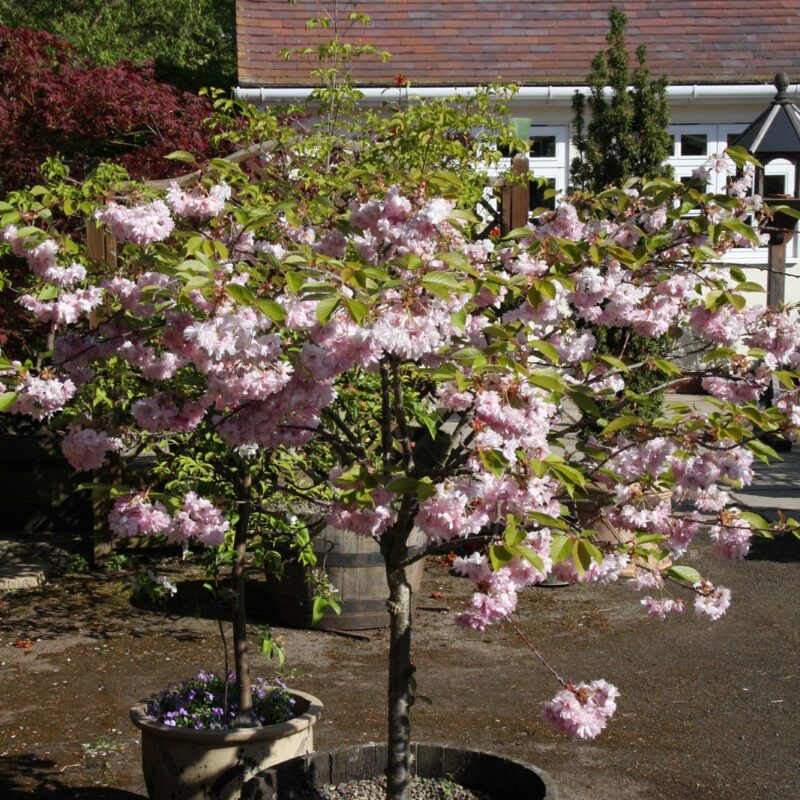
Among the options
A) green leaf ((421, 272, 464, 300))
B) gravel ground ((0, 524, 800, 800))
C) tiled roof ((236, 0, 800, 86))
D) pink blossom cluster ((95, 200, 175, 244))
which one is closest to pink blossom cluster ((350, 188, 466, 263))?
green leaf ((421, 272, 464, 300))

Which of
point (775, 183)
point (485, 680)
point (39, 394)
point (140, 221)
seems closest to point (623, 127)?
→ point (775, 183)

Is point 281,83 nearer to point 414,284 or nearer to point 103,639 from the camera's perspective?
point 103,639

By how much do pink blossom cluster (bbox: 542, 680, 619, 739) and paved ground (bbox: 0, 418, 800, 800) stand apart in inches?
55.8

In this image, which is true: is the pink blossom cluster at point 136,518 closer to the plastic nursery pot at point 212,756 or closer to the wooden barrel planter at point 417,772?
the wooden barrel planter at point 417,772

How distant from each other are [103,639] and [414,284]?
409 centimetres

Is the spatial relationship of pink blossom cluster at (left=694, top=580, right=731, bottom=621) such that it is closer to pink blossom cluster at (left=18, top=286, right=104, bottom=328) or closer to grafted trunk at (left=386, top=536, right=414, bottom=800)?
grafted trunk at (left=386, top=536, right=414, bottom=800)

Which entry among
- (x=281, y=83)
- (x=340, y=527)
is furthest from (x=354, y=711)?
(x=281, y=83)

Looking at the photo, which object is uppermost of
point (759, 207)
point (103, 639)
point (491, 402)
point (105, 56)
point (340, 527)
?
point (105, 56)

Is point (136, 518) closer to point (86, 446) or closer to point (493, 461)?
point (86, 446)

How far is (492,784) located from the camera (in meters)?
3.50

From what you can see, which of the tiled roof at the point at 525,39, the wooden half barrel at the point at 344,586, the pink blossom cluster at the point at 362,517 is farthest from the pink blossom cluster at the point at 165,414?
the tiled roof at the point at 525,39

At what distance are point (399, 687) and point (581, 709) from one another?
25.9 inches

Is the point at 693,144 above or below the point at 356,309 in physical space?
above

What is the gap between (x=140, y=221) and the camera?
2.99 meters
